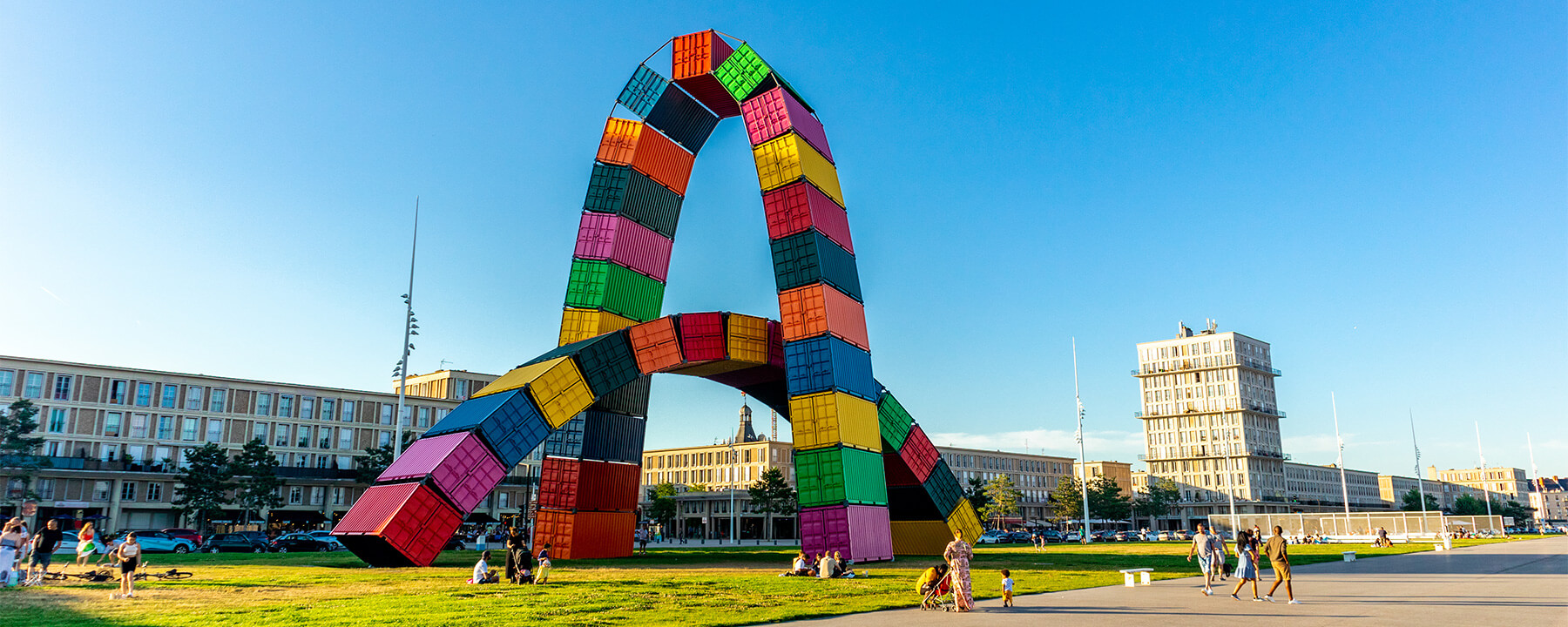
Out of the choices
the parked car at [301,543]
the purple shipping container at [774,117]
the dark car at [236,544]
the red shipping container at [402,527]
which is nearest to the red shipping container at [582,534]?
the red shipping container at [402,527]

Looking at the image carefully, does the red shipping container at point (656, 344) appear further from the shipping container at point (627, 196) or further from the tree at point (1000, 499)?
the tree at point (1000, 499)

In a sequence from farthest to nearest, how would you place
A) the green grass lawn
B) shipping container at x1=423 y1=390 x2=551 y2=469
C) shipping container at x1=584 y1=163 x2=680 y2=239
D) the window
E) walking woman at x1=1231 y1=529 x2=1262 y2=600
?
the window < shipping container at x1=584 y1=163 x2=680 y2=239 < shipping container at x1=423 y1=390 x2=551 y2=469 < walking woman at x1=1231 y1=529 x2=1262 y2=600 < the green grass lawn

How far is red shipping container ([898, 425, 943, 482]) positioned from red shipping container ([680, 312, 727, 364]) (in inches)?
444

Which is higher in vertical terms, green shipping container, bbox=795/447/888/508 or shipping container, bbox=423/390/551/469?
shipping container, bbox=423/390/551/469

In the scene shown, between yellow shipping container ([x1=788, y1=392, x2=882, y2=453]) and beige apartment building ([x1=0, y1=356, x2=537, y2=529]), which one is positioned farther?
beige apartment building ([x1=0, y1=356, x2=537, y2=529])

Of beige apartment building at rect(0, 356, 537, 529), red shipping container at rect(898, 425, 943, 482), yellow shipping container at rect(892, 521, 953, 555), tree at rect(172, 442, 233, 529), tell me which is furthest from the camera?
beige apartment building at rect(0, 356, 537, 529)

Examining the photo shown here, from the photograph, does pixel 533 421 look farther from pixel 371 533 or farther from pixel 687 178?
pixel 687 178

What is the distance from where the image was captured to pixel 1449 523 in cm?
9375

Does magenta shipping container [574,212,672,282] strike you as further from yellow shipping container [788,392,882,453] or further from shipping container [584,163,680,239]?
yellow shipping container [788,392,882,453]

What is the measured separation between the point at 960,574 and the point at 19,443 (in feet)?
254

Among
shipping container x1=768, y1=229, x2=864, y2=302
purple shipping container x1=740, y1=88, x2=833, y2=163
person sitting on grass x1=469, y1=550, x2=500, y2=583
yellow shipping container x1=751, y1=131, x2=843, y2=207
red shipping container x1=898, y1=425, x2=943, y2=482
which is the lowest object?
person sitting on grass x1=469, y1=550, x2=500, y2=583

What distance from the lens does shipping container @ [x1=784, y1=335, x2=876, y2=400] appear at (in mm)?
38000

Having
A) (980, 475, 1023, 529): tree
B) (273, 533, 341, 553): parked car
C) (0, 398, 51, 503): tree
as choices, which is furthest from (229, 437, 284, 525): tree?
(980, 475, 1023, 529): tree

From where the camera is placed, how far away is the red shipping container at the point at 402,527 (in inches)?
1267
